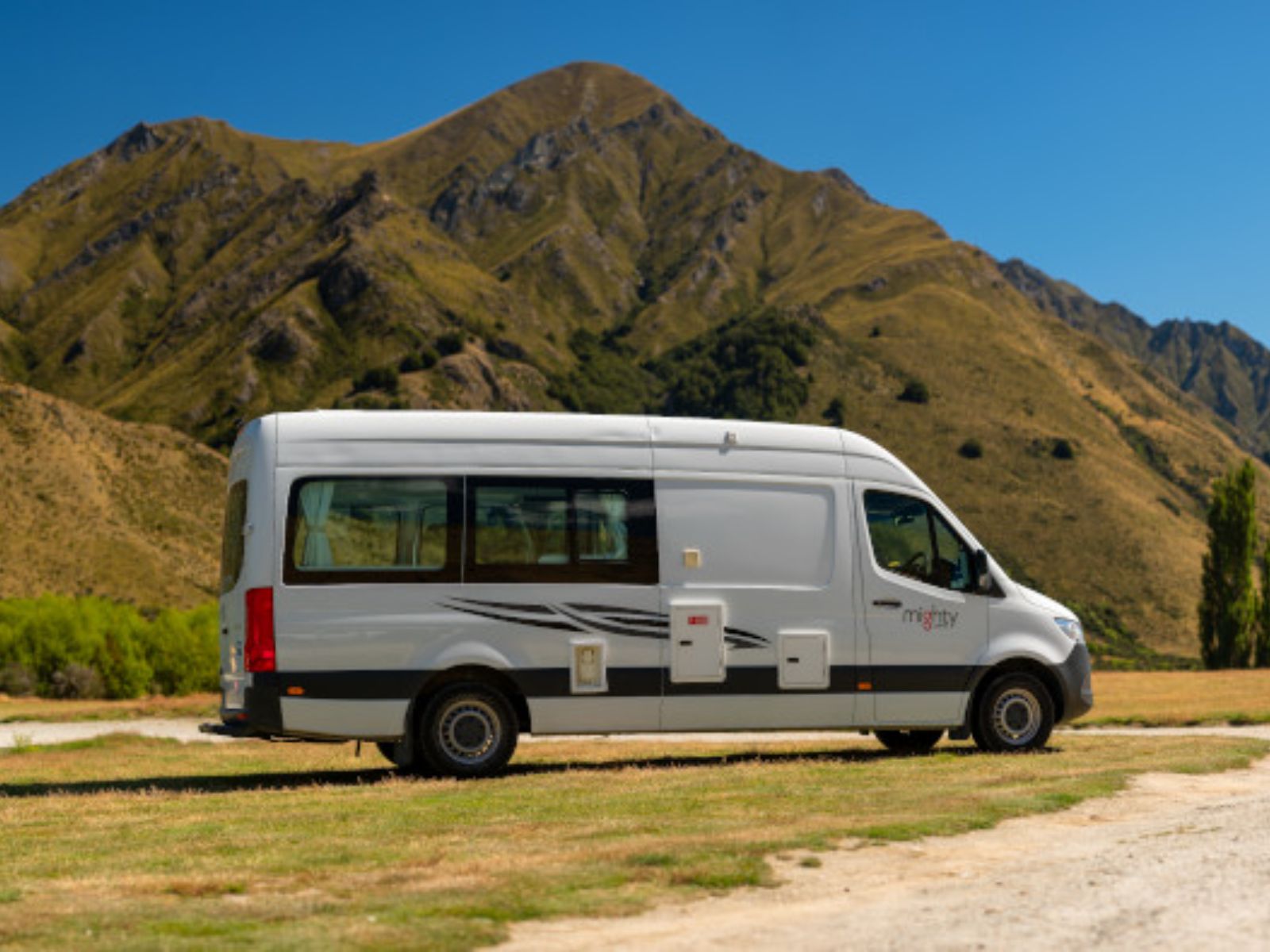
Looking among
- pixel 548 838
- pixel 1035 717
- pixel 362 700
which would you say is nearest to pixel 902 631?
pixel 1035 717

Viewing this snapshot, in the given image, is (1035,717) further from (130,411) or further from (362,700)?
(130,411)

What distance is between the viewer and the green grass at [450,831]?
726 cm

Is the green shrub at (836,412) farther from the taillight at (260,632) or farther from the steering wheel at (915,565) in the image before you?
the taillight at (260,632)

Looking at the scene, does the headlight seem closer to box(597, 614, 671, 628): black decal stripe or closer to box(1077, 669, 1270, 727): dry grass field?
box(597, 614, 671, 628): black decal stripe

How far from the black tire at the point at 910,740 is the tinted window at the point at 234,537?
7013mm

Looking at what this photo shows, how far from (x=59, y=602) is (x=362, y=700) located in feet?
146

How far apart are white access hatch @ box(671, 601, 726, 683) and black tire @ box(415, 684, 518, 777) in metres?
1.64

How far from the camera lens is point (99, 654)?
52.1 m

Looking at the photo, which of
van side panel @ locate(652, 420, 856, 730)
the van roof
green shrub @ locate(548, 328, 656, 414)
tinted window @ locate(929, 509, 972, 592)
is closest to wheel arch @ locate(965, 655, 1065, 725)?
tinted window @ locate(929, 509, 972, 592)

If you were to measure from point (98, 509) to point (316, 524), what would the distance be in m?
68.5

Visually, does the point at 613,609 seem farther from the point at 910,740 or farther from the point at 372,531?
the point at 910,740

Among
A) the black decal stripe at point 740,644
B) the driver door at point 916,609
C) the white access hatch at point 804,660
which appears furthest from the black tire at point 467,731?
the driver door at point 916,609

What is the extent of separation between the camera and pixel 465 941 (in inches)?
261

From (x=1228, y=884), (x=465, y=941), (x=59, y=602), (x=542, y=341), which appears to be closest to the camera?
(x=465, y=941)
